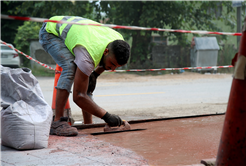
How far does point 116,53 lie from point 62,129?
3.23 ft

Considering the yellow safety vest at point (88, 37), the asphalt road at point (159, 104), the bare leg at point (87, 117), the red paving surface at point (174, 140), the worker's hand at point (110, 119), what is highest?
the yellow safety vest at point (88, 37)

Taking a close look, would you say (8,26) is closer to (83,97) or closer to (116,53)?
(83,97)

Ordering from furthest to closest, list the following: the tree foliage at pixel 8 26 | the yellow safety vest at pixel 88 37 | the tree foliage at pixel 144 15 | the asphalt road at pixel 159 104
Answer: the tree foliage at pixel 8 26 → the tree foliage at pixel 144 15 → the asphalt road at pixel 159 104 → the yellow safety vest at pixel 88 37

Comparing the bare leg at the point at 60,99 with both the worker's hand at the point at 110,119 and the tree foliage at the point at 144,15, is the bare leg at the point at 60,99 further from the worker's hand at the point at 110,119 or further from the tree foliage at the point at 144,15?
the tree foliage at the point at 144,15

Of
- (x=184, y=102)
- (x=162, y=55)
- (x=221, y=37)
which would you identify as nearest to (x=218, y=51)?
(x=221, y=37)

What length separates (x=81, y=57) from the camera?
332 cm

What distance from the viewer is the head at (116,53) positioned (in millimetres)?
3258

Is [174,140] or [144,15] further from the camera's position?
[144,15]

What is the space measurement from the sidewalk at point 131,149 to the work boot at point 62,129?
3.2 inches

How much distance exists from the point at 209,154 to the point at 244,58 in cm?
132

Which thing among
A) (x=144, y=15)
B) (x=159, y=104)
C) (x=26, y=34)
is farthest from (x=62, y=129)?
(x=26, y=34)

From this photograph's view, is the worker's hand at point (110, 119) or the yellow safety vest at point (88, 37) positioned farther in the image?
the worker's hand at point (110, 119)

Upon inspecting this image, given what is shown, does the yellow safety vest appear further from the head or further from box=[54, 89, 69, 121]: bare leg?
box=[54, 89, 69, 121]: bare leg

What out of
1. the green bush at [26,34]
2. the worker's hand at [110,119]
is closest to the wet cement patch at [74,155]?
the worker's hand at [110,119]
